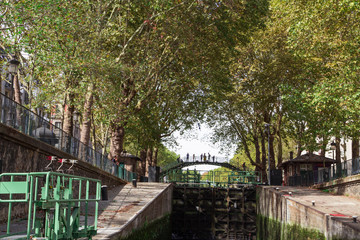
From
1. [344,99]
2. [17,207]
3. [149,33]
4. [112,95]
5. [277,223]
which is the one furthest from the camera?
[149,33]

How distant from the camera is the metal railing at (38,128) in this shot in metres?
13.1

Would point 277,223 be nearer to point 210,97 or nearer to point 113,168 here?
point 113,168

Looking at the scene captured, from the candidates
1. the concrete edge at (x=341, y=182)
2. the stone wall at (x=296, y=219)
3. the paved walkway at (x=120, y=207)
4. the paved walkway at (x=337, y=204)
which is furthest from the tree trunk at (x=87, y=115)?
the concrete edge at (x=341, y=182)

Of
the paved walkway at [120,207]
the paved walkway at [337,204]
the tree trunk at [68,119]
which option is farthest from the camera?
the tree trunk at [68,119]

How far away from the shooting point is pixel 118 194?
67.5ft

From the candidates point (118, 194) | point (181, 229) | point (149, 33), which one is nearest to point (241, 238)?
point (181, 229)

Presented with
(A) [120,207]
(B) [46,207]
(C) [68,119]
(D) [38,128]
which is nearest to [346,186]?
(A) [120,207]

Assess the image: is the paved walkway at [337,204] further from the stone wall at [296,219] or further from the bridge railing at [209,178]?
the bridge railing at [209,178]

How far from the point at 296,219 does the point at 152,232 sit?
6172 millimetres

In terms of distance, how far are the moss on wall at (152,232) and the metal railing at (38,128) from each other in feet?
15.3

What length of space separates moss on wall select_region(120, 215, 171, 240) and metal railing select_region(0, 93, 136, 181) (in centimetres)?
465

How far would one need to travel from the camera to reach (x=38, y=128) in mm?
15398

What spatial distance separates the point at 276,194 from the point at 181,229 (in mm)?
10684

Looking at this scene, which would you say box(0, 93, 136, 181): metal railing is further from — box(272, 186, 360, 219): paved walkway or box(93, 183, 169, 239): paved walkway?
box(272, 186, 360, 219): paved walkway
